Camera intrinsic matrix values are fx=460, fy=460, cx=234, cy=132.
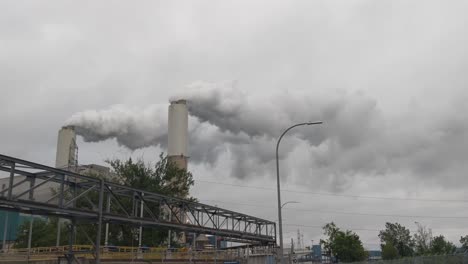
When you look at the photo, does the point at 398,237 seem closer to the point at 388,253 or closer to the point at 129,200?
the point at 388,253

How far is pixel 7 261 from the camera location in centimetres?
3084

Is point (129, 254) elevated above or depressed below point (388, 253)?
above

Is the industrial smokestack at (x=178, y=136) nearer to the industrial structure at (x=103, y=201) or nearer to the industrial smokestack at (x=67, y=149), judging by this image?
the industrial structure at (x=103, y=201)

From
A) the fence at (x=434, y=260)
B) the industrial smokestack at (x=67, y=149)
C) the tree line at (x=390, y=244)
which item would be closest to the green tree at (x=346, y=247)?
the tree line at (x=390, y=244)

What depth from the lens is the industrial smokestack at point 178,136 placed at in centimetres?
6800

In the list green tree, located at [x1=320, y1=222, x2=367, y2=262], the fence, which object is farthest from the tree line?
the fence

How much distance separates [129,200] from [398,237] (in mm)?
89085

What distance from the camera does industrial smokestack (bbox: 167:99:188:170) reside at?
6800 cm

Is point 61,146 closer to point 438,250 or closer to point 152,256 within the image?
point 152,256

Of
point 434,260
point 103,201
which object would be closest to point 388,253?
point 434,260

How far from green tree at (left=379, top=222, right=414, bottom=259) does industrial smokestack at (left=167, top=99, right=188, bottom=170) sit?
66836 mm

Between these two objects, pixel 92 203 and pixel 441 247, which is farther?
pixel 441 247

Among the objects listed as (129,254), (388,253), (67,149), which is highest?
(67,149)

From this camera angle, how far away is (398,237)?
392ft
